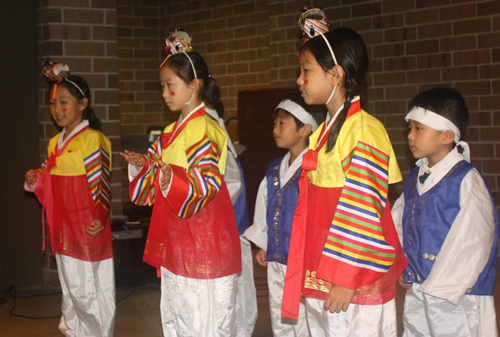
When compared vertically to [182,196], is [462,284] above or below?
below

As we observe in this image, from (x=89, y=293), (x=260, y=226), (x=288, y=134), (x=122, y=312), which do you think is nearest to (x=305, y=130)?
(x=288, y=134)

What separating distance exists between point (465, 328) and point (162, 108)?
19.6ft

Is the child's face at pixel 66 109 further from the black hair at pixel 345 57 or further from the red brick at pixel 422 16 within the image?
the red brick at pixel 422 16

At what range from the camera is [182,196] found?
1808 mm

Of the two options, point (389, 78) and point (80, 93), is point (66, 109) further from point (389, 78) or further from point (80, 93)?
point (389, 78)

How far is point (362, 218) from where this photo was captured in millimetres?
1455

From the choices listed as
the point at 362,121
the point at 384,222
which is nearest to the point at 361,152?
the point at 362,121

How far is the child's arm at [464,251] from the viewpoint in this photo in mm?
1891

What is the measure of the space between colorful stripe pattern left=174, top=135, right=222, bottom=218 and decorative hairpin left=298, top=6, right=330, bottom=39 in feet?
1.80

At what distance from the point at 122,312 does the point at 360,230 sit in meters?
2.25

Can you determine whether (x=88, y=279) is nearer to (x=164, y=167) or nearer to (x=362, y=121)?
(x=164, y=167)

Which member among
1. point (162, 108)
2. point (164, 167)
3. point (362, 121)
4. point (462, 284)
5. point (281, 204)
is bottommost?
point (462, 284)

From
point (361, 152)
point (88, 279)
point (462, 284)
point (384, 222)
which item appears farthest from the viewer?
point (88, 279)

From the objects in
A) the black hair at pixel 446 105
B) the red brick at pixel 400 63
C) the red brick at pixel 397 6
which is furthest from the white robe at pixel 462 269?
the red brick at pixel 397 6
